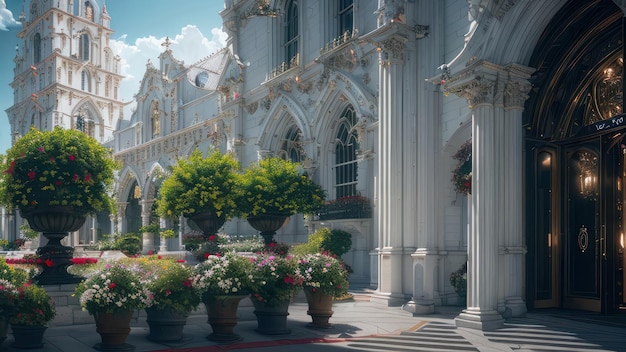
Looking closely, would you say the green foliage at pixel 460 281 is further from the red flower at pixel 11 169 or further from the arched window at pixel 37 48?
the arched window at pixel 37 48

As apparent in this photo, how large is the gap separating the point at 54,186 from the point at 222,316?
4626mm

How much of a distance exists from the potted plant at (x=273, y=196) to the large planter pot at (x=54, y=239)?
293 inches

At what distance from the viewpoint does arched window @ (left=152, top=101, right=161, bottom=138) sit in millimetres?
38781

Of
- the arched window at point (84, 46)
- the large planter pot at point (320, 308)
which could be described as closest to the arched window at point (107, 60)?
the arched window at point (84, 46)

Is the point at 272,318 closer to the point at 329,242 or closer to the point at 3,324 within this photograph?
the point at 3,324

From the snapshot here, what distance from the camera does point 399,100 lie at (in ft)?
52.1

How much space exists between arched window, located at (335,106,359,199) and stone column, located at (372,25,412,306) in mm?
5027

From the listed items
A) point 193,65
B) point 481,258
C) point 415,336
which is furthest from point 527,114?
point 193,65

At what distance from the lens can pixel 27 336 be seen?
30.6 ft

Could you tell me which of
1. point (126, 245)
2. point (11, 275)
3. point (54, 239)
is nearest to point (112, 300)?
point (11, 275)

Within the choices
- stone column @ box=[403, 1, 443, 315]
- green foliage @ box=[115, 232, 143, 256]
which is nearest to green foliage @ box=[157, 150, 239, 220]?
stone column @ box=[403, 1, 443, 315]

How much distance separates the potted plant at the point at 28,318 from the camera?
30.1ft

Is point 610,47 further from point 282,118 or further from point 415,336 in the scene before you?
point 282,118

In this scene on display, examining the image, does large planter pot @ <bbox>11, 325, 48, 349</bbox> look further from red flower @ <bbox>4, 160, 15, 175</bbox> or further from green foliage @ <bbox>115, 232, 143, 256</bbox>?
green foliage @ <bbox>115, 232, 143, 256</bbox>
